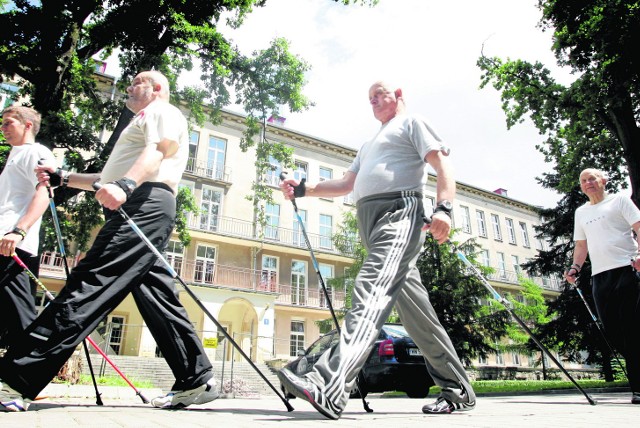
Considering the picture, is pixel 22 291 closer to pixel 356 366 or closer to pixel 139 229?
pixel 139 229

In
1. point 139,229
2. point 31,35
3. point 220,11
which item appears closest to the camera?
point 139,229

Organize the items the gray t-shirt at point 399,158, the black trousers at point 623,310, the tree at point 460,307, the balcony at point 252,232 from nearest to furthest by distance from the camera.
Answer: the gray t-shirt at point 399,158 < the black trousers at point 623,310 < the tree at point 460,307 < the balcony at point 252,232

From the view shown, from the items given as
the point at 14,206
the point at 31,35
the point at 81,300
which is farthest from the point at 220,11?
the point at 81,300

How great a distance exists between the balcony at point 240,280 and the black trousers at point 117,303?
76.3 feet

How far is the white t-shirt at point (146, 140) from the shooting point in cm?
317

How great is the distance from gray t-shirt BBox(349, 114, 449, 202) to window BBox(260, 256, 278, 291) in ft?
90.2

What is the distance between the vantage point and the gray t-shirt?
296 centimetres

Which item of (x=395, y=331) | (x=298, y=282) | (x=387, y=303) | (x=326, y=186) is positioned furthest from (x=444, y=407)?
(x=298, y=282)

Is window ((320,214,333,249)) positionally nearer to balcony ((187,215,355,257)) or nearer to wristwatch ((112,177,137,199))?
balcony ((187,215,355,257))

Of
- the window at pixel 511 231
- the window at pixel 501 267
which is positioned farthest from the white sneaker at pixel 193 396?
the window at pixel 511 231

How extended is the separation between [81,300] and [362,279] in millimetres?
1606

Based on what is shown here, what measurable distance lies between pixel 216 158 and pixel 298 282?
1027 centimetres

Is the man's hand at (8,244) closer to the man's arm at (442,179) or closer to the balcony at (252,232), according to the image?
the man's arm at (442,179)

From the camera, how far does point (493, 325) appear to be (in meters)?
18.0
